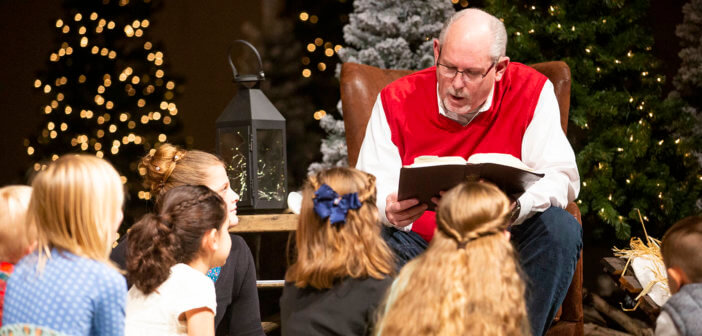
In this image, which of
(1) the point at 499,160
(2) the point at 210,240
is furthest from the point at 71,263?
(1) the point at 499,160

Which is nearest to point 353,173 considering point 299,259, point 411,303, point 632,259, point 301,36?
point 299,259

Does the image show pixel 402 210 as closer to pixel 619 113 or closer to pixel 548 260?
pixel 548 260

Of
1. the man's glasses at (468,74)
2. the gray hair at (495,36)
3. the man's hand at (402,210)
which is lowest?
the man's hand at (402,210)

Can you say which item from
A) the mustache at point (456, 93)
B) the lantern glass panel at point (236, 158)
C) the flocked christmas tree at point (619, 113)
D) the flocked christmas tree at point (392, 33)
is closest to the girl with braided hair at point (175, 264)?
the mustache at point (456, 93)

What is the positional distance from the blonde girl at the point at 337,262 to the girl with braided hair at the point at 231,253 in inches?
24.9

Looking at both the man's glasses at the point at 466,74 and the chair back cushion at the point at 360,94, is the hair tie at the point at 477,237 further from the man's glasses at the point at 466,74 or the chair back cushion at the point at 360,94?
the chair back cushion at the point at 360,94

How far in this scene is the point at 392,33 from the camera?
3.75 m

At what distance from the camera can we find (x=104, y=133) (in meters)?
4.49

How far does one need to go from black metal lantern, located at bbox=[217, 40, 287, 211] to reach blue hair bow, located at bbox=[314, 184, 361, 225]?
4.16ft

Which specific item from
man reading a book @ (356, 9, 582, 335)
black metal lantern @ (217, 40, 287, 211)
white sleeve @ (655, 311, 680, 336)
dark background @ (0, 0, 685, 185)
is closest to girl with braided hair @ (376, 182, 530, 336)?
white sleeve @ (655, 311, 680, 336)

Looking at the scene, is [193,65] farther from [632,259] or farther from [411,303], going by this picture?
[411,303]

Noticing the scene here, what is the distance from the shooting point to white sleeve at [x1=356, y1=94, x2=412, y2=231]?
258 cm

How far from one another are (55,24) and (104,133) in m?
0.77

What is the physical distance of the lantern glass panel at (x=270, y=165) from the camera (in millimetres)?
3125
